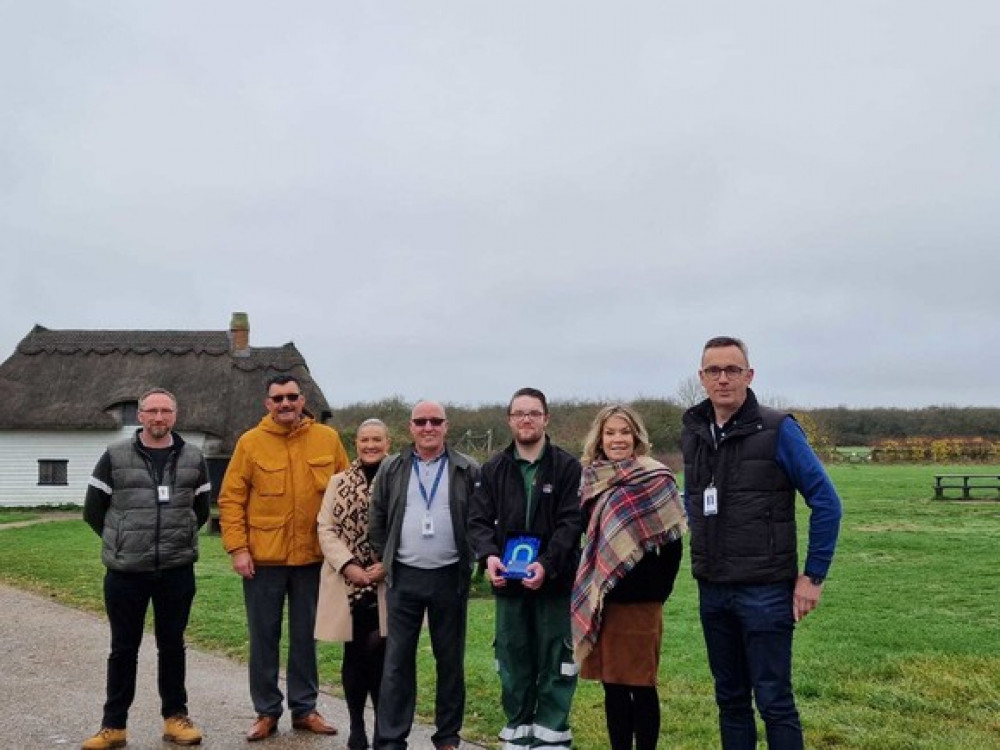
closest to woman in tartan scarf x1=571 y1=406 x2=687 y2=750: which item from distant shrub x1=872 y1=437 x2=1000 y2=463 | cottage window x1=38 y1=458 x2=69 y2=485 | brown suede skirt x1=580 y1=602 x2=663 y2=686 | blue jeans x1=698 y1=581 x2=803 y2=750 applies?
brown suede skirt x1=580 y1=602 x2=663 y2=686

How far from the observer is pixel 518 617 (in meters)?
5.00

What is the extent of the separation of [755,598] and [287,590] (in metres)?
3.09

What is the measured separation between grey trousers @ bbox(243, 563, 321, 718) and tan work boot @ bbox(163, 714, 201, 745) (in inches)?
15.2

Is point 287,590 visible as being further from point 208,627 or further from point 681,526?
point 208,627

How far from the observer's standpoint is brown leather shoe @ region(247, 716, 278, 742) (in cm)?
563

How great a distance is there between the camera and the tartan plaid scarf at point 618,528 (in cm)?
469

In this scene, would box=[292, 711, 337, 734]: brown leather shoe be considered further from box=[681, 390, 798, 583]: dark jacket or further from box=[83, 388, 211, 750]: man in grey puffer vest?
box=[681, 390, 798, 583]: dark jacket

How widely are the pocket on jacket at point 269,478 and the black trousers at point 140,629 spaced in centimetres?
64

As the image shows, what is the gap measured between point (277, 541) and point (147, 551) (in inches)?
29.6

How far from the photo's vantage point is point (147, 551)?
18.2 feet

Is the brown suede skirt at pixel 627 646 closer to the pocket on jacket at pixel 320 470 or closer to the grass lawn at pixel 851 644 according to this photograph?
the grass lawn at pixel 851 644

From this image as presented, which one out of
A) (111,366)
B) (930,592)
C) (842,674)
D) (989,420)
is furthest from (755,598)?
(989,420)

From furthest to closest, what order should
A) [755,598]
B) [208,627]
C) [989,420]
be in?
1. [989,420]
2. [208,627]
3. [755,598]

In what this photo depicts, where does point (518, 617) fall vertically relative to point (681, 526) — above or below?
below
